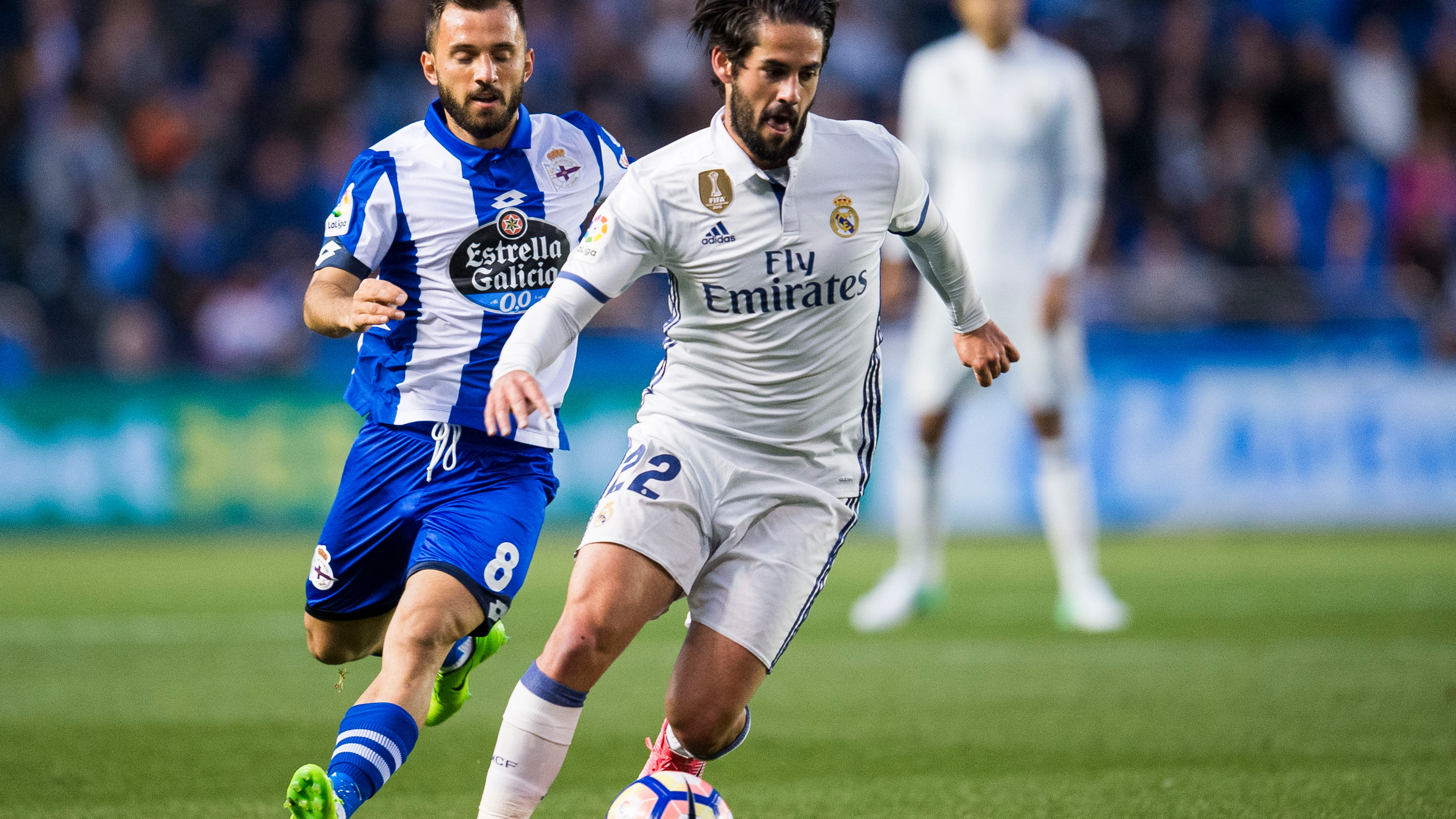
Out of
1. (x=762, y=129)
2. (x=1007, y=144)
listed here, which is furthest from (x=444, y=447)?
(x=1007, y=144)

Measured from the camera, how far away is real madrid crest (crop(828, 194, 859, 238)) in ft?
13.7

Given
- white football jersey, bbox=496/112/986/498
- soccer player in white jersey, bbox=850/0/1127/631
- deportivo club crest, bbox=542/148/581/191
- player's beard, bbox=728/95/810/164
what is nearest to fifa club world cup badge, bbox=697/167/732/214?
white football jersey, bbox=496/112/986/498

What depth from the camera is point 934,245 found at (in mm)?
4387

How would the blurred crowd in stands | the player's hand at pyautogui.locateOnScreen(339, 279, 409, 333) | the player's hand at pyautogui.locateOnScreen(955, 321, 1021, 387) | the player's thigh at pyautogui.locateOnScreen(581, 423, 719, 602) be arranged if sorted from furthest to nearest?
the blurred crowd in stands, the player's hand at pyautogui.locateOnScreen(955, 321, 1021, 387), the player's thigh at pyautogui.locateOnScreen(581, 423, 719, 602), the player's hand at pyautogui.locateOnScreen(339, 279, 409, 333)

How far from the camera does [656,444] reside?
14.1ft

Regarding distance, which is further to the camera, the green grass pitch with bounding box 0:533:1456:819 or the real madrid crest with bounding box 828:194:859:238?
the green grass pitch with bounding box 0:533:1456:819

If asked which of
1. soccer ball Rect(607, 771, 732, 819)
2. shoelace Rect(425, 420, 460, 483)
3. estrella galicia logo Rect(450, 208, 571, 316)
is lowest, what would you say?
soccer ball Rect(607, 771, 732, 819)

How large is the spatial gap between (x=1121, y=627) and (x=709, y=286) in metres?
4.85

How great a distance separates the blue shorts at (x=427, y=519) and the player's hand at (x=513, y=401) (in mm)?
764

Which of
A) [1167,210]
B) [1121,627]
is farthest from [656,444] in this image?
[1167,210]

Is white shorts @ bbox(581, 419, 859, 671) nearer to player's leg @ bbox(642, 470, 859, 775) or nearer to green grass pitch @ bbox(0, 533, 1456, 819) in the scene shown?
player's leg @ bbox(642, 470, 859, 775)

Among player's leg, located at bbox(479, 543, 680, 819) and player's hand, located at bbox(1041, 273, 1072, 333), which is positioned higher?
player's leg, located at bbox(479, 543, 680, 819)

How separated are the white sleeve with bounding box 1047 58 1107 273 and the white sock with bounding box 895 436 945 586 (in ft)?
4.05

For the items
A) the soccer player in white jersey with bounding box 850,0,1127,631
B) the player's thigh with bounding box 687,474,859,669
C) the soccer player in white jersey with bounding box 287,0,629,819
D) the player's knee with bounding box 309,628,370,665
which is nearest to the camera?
the player's thigh with bounding box 687,474,859,669
